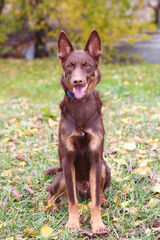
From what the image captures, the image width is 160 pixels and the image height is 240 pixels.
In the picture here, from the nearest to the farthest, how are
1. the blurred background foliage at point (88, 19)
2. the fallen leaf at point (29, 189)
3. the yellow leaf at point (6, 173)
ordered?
the fallen leaf at point (29, 189), the yellow leaf at point (6, 173), the blurred background foliage at point (88, 19)

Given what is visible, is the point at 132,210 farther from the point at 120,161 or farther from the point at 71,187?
the point at 120,161

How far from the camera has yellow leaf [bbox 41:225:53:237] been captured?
261 centimetres

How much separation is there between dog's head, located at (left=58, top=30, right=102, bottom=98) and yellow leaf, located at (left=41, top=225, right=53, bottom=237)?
1251mm

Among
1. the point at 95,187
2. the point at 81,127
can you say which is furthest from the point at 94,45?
the point at 95,187

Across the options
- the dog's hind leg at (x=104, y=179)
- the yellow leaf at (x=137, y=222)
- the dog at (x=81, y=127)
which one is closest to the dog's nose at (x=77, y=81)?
the dog at (x=81, y=127)

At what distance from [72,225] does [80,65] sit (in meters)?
1.49

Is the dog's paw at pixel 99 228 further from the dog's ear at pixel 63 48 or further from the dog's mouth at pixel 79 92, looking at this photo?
the dog's ear at pixel 63 48

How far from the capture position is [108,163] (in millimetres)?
3842

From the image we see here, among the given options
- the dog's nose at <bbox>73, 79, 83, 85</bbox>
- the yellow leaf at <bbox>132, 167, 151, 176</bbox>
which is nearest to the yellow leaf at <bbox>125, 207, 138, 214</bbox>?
the yellow leaf at <bbox>132, 167, 151, 176</bbox>

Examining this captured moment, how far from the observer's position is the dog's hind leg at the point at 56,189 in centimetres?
298

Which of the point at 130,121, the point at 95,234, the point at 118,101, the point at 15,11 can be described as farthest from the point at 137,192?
the point at 15,11

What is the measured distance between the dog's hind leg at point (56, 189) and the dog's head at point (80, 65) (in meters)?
0.95

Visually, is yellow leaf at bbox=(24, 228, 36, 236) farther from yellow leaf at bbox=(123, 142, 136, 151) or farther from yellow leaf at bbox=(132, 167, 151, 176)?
yellow leaf at bbox=(123, 142, 136, 151)

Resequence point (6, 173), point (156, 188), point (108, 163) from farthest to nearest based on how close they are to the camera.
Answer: point (108, 163)
point (6, 173)
point (156, 188)
